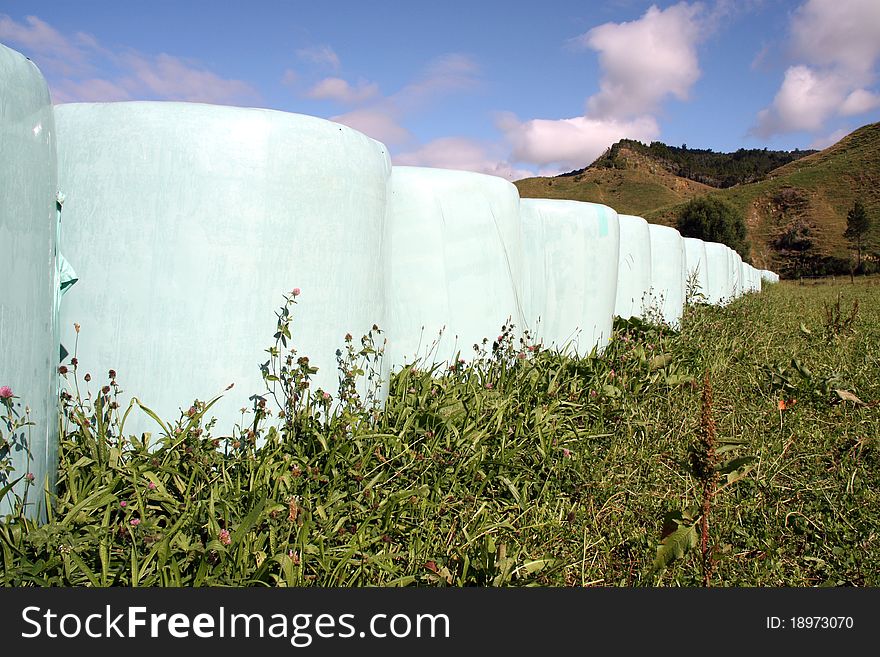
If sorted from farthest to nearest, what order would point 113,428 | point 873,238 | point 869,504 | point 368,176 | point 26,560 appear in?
point 873,238 < point 368,176 < point 869,504 < point 113,428 < point 26,560

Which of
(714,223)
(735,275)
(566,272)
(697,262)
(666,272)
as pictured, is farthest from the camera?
(714,223)

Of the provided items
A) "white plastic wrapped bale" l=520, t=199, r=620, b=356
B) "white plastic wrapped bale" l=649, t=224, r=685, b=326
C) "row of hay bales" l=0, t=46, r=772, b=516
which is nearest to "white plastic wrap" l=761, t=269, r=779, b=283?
"white plastic wrapped bale" l=649, t=224, r=685, b=326

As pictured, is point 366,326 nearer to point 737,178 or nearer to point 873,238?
point 873,238

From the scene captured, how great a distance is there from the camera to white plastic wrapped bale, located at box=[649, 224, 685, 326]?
6441mm

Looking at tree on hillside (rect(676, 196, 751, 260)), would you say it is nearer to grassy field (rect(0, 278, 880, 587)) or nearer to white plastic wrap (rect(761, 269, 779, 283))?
white plastic wrap (rect(761, 269, 779, 283))

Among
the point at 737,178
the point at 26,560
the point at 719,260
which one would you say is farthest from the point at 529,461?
the point at 737,178

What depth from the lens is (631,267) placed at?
5.23 meters

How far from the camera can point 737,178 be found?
87.6 meters

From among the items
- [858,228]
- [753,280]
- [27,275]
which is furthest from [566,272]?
[858,228]

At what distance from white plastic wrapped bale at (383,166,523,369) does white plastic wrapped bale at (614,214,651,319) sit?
2.28 m

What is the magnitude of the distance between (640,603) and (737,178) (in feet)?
319

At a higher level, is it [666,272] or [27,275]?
[666,272]

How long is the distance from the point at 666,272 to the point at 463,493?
5.21m

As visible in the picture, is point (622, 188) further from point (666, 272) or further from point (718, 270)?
point (666, 272)
